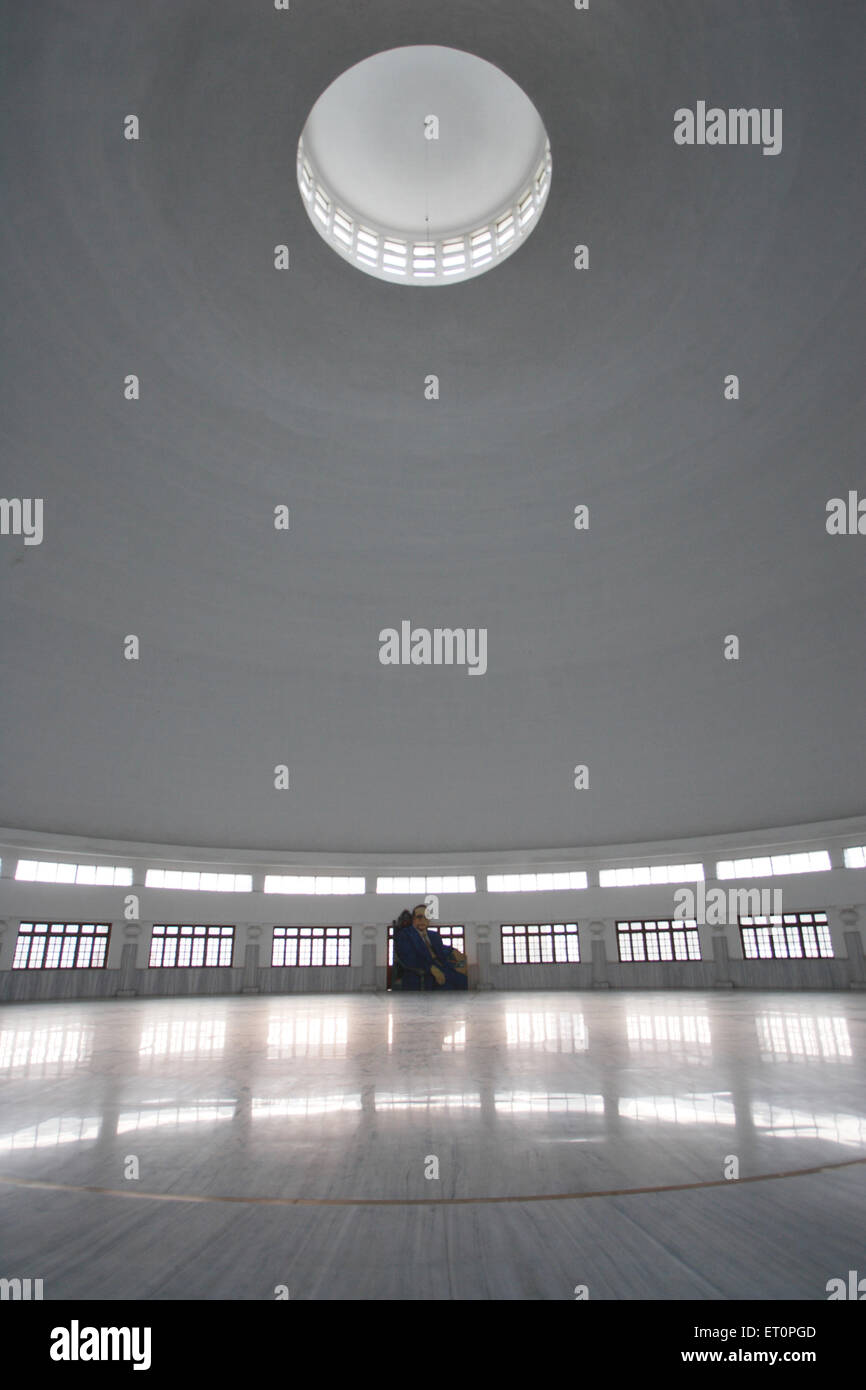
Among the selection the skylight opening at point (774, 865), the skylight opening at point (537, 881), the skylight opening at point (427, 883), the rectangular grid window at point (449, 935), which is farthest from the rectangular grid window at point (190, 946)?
the skylight opening at point (774, 865)

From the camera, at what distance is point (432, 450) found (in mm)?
23141

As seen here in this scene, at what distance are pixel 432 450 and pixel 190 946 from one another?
22.9 meters

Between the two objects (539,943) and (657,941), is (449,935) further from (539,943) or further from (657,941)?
(657,941)

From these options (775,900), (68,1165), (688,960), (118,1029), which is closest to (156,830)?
(118,1029)

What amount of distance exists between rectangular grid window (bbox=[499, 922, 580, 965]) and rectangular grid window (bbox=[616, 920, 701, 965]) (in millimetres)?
2167

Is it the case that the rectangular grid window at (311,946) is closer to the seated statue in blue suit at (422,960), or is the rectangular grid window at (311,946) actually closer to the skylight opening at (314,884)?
the skylight opening at (314,884)

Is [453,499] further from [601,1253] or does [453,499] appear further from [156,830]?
[601,1253]

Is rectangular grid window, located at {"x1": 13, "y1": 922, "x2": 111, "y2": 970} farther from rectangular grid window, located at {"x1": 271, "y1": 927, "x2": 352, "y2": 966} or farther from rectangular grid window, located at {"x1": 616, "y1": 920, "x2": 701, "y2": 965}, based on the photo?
rectangular grid window, located at {"x1": 616, "y1": 920, "x2": 701, "y2": 965}

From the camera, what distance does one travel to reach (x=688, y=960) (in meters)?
31.9

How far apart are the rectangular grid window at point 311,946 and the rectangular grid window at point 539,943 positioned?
7351 mm

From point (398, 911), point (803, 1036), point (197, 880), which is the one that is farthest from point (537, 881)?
point (803, 1036)

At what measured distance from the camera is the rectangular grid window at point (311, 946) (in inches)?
1307
